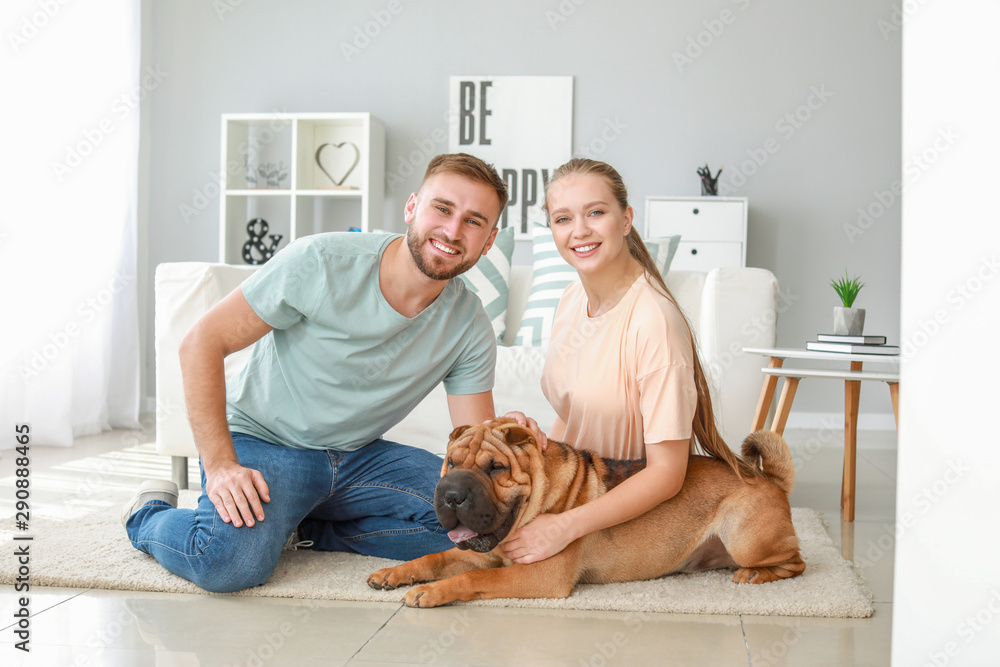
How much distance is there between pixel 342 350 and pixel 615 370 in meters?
0.56

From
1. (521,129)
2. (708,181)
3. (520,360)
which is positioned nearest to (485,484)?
(520,360)

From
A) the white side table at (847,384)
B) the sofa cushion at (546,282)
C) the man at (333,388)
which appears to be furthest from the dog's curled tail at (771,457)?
the sofa cushion at (546,282)

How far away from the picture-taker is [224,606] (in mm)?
1485

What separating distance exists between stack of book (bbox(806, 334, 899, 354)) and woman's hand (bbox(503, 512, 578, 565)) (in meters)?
1.30

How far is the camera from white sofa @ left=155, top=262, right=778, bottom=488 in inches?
97.7

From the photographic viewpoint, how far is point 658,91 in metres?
4.66

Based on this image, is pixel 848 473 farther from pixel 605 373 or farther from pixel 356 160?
pixel 356 160

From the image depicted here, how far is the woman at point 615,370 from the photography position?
1.52m

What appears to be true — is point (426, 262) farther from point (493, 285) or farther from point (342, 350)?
point (493, 285)

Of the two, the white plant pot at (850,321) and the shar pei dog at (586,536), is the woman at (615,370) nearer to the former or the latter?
the shar pei dog at (586,536)

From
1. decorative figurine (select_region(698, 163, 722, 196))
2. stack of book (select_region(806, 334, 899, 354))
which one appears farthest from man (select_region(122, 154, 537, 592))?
decorative figurine (select_region(698, 163, 722, 196))

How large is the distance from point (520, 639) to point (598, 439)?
51 cm

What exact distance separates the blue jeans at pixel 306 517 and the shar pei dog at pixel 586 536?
207 millimetres

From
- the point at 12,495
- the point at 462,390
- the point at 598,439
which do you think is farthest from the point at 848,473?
the point at 12,495
